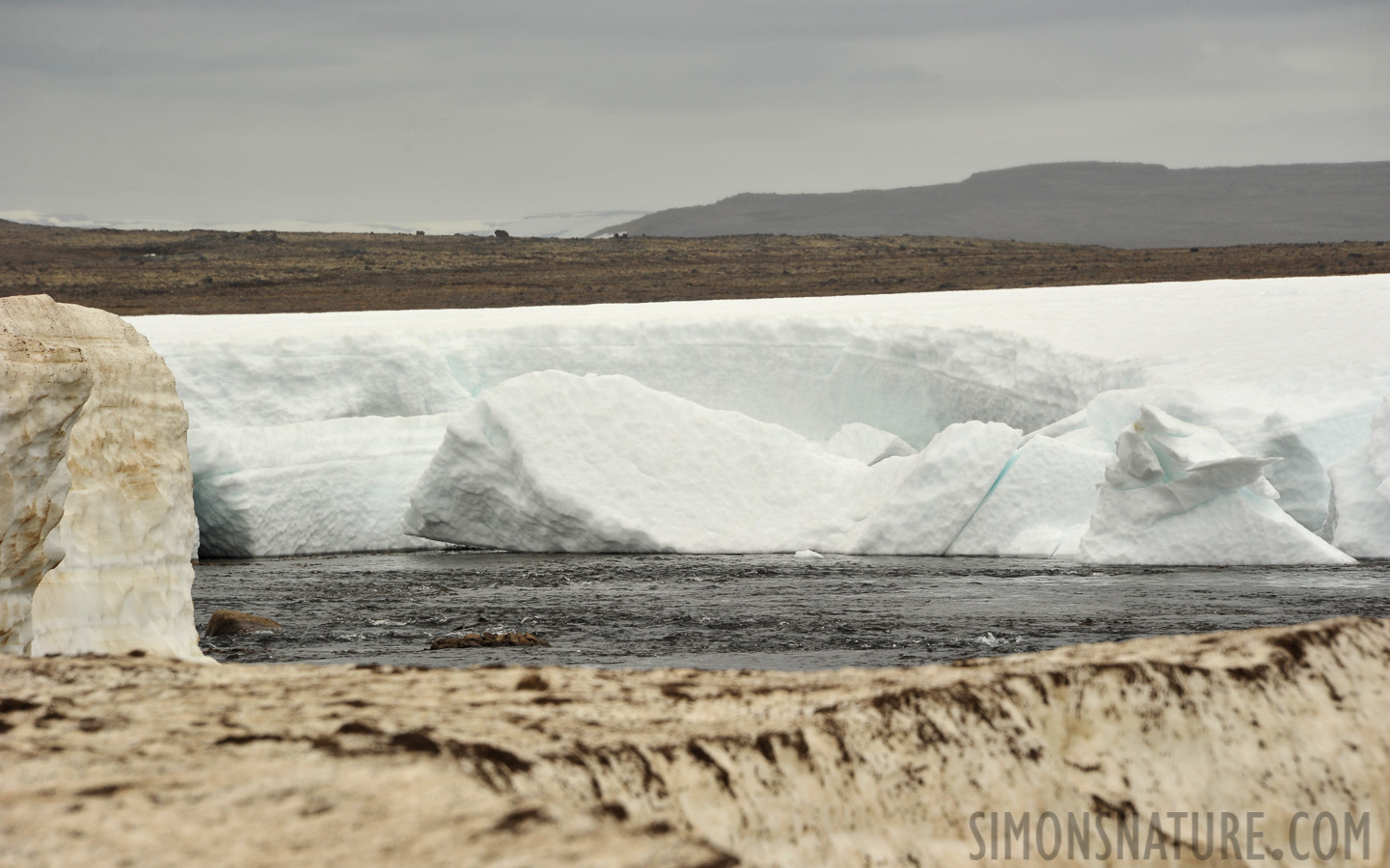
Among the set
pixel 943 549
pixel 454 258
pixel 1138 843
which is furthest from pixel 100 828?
pixel 454 258

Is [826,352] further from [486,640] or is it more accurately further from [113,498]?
[113,498]

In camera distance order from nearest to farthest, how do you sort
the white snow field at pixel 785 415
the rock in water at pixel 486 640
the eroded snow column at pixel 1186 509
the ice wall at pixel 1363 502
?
the rock in water at pixel 486 640 → the eroded snow column at pixel 1186 509 → the ice wall at pixel 1363 502 → the white snow field at pixel 785 415

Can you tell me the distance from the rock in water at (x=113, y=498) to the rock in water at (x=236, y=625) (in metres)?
1.85

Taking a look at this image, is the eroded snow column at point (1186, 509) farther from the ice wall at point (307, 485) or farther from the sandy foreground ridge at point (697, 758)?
the sandy foreground ridge at point (697, 758)

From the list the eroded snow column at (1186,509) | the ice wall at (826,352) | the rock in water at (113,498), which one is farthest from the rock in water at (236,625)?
the ice wall at (826,352)

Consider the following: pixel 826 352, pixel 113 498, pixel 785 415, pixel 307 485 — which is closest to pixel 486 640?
pixel 113 498

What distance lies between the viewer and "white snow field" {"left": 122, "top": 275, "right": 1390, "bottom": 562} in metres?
12.6

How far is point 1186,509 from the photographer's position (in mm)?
11531

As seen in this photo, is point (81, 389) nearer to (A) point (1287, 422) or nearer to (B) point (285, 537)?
(B) point (285, 537)

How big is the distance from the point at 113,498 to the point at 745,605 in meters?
4.71

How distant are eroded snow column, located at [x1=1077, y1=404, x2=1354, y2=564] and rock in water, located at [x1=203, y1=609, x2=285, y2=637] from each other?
6.83 m

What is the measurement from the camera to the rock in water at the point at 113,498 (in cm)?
527

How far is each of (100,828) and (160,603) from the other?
4971 millimetres

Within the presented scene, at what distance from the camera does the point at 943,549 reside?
1268cm
